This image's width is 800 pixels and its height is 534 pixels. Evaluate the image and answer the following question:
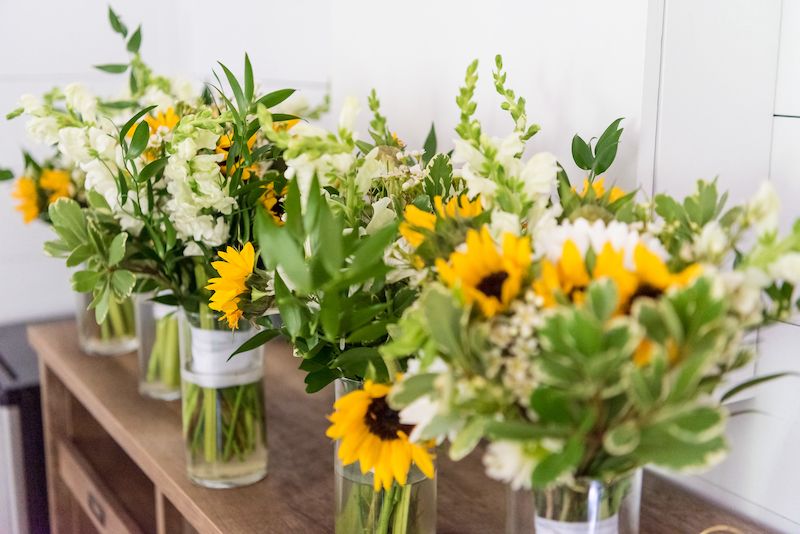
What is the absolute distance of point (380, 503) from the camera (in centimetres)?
80

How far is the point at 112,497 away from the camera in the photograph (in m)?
1.37

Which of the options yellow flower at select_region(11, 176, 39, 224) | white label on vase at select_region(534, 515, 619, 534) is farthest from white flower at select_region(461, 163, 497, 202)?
yellow flower at select_region(11, 176, 39, 224)

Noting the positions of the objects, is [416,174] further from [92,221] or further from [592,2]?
[92,221]

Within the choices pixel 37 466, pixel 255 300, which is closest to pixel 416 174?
pixel 255 300

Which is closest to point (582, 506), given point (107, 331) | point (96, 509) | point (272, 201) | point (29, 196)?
point (272, 201)

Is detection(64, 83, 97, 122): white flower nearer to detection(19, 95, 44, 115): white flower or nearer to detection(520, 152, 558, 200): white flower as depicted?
detection(19, 95, 44, 115): white flower

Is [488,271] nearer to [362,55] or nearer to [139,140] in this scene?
[139,140]

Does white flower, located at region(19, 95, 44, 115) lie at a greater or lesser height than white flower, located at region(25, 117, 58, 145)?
greater

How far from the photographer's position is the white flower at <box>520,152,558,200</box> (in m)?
0.65

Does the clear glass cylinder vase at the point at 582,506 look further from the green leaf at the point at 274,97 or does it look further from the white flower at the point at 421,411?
the green leaf at the point at 274,97

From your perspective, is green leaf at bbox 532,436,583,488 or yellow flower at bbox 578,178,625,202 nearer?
green leaf at bbox 532,436,583,488

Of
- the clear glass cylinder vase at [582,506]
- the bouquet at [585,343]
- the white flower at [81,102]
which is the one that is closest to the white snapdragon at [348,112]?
the bouquet at [585,343]

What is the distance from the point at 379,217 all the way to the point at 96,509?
0.91 m

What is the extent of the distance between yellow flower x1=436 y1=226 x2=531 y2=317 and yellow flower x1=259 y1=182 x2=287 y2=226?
387 mm
